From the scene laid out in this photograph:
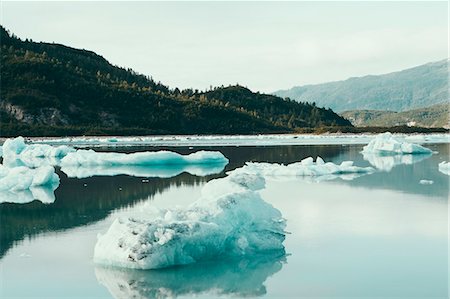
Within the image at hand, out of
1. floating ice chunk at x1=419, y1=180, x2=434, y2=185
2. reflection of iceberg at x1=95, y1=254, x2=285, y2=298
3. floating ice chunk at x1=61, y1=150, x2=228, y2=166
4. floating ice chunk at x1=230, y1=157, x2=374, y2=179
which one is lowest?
reflection of iceberg at x1=95, y1=254, x2=285, y2=298

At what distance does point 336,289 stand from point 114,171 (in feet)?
61.0

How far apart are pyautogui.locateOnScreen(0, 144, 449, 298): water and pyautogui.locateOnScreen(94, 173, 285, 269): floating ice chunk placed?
0.70 feet

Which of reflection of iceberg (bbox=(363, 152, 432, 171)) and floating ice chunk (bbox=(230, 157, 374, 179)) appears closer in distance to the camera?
floating ice chunk (bbox=(230, 157, 374, 179))

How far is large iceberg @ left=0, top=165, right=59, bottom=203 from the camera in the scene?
1755 cm

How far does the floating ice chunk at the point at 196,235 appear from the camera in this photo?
903 cm

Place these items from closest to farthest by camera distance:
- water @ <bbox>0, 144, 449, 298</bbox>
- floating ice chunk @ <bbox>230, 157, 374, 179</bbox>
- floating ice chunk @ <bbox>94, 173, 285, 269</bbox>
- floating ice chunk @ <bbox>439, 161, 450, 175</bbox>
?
water @ <bbox>0, 144, 449, 298</bbox>, floating ice chunk @ <bbox>94, 173, 285, 269</bbox>, floating ice chunk @ <bbox>230, 157, 374, 179</bbox>, floating ice chunk @ <bbox>439, 161, 450, 175</bbox>

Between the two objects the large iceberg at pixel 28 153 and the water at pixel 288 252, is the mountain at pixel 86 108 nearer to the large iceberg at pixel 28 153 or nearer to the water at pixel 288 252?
the large iceberg at pixel 28 153

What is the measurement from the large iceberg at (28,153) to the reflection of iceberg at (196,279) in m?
23.0

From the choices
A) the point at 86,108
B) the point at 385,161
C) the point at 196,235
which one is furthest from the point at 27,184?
the point at 86,108

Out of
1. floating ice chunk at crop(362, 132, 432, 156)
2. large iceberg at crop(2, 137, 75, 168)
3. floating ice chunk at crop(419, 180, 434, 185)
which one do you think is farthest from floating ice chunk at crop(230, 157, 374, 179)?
large iceberg at crop(2, 137, 75, 168)

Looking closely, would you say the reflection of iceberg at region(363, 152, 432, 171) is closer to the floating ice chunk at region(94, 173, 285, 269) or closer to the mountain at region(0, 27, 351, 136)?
the floating ice chunk at region(94, 173, 285, 269)

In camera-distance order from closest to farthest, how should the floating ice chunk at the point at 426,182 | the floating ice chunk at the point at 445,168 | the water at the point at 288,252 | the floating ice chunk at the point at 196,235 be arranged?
the water at the point at 288,252, the floating ice chunk at the point at 196,235, the floating ice chunk at the point at 426,182, the floating ice chunk at the point at 445,168

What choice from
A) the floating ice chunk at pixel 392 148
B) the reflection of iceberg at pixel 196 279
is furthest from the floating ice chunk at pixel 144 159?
the reflection of iceberg at pixel 196 279

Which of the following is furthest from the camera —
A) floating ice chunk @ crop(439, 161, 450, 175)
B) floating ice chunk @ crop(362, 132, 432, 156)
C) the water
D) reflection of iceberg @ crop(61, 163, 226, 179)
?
floating ice chunk @ crop(362, 132, 432, 156)
